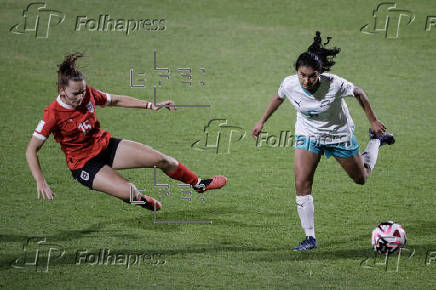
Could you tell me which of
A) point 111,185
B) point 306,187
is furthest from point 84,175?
point 306,187

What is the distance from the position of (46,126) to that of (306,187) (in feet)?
8.26

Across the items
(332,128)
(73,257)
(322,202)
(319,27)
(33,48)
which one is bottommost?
(73,257)

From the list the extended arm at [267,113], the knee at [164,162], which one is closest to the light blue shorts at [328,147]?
the extended arm at [267,113]

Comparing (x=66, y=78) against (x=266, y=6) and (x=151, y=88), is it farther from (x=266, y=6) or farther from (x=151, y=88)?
(x=266, y=6)

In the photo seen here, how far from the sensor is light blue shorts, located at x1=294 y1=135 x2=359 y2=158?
7082mm

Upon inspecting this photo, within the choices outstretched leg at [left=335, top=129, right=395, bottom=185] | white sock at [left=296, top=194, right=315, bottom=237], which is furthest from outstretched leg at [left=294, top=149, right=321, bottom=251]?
outstretched leg at [left=335, top=129, right=395, bottom=185]

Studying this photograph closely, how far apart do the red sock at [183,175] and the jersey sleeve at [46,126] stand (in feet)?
4.31

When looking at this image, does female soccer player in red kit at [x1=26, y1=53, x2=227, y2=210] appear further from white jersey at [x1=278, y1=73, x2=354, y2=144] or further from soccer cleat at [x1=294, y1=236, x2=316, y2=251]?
soccer cleat at [x1=294, y1=236, x2=316, y2=251]

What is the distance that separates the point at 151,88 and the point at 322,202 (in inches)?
222

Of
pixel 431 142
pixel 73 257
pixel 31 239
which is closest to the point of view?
pixel 73 257

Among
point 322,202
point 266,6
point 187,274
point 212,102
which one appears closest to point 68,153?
point 187,274

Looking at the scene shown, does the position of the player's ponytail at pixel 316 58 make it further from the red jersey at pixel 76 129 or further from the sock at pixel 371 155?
the red jersey at pixel 76 129

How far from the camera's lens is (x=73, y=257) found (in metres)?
7.01

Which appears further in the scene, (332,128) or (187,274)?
(332,128)
